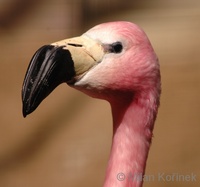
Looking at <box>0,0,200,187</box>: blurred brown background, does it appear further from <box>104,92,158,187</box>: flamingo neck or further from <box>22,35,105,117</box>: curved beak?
<box>22,35,105,117</box>: curved beak

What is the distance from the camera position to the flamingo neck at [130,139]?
1096mm

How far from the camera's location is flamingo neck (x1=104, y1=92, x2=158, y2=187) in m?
1.10

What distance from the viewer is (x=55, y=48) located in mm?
990

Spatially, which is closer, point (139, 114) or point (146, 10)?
point (139, 114)

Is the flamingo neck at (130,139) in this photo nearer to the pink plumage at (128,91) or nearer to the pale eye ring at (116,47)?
the pink plumage at (128,91)

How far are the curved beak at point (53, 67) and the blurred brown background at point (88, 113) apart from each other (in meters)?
1.29

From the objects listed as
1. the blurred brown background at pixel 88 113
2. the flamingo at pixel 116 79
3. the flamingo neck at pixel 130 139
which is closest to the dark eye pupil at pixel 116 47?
the flamingo at pixel 116 79

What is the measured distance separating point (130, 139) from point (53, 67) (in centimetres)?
27

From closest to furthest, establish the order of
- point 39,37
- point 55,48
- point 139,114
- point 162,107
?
point 55,48, point 139,114, point 162,107, point 39,37

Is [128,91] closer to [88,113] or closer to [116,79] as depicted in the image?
[116,79]

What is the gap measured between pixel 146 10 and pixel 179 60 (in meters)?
0.30

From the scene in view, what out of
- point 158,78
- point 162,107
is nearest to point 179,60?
point 162,107

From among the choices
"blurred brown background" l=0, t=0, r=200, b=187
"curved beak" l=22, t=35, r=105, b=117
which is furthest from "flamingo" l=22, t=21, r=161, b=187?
"blurred brown background" l=0, t=0, r=200, b=187

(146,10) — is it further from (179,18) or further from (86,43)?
(86,43)
